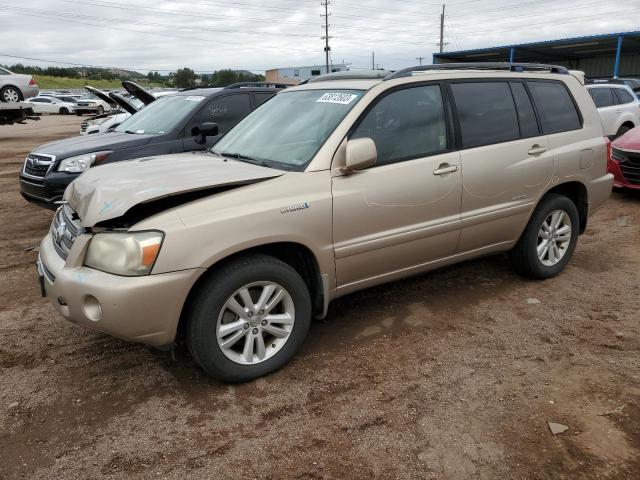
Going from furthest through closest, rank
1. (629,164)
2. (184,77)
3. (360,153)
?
(184,77) → (629,164) → (360,153)

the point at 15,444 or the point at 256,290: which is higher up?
the point at 256,290

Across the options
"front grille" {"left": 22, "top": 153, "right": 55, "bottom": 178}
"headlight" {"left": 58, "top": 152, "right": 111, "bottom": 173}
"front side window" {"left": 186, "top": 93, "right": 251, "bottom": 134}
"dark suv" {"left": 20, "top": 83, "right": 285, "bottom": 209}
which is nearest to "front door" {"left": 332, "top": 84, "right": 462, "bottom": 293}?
"dark suv" {"left": 20, "top": 83, "right": 285, "bottom": 209}

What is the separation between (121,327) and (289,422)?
1029 mm

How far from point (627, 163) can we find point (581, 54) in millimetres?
32572

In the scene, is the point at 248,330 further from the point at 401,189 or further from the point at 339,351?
the point at 401,189

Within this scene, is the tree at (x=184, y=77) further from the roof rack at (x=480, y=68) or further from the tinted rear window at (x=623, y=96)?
the roof rack at (x=480, y=68)

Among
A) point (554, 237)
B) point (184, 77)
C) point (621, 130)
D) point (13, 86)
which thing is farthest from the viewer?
point (184, 77)

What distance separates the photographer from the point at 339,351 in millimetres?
3648

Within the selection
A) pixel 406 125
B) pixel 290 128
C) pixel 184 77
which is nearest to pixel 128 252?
pixel 290 128

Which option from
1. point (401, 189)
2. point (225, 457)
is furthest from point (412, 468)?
point (401, 189)

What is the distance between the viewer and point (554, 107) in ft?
15.4

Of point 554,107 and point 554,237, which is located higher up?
point 554,107

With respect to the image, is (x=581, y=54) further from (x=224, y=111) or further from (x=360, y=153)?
(x=360, y=153)

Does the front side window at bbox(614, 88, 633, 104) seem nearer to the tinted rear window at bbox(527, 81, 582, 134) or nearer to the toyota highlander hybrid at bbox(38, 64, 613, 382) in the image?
the toyota highlander hybrid at bbox(38, 64, 613, 382)
